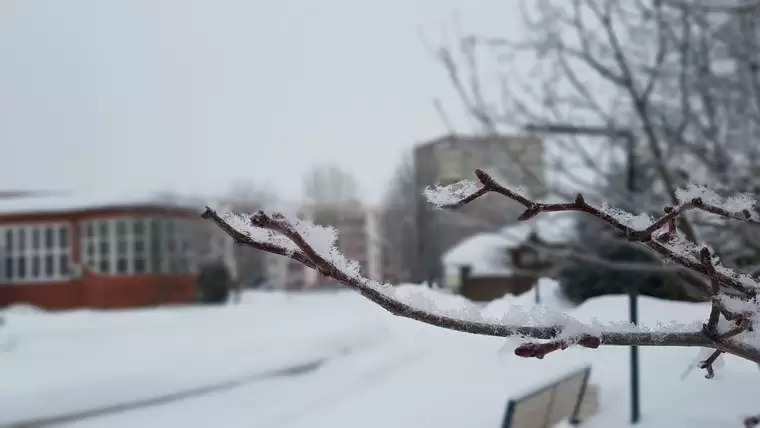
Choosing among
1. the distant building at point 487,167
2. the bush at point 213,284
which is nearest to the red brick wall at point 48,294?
the bush at point 213,284

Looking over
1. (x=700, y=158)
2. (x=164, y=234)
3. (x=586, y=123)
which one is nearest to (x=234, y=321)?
(x=586, y=123)

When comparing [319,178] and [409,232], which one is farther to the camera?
[319,178]

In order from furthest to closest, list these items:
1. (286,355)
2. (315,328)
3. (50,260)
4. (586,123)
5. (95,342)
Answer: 1. (50,260)
2. (95,342)
3. (315,328)
4. (286,355)
5. (586,123)

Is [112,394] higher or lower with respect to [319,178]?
lower

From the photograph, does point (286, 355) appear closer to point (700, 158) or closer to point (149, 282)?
point (700, 158)

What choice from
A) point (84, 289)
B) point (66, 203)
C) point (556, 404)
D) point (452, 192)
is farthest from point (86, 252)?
point (452, 192)

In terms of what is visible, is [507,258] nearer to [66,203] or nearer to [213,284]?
[213,284]

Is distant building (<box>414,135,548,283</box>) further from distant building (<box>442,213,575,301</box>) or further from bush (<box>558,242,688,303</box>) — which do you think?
bush (<box>558,242,688,303</box>)
